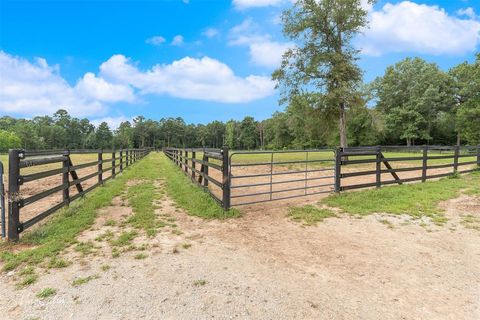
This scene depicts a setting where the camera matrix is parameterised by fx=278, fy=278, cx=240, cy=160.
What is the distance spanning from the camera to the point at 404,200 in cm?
691

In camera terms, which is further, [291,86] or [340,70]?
[291,86]

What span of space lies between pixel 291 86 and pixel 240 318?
20638 mm

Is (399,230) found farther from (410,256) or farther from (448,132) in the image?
(448,132)

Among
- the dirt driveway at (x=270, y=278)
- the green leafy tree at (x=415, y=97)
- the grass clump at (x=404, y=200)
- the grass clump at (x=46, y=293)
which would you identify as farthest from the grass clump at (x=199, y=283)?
the green leafy tree at (x=415, y=97)

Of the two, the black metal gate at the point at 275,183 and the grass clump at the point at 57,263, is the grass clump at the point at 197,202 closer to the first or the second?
the black metal gate at the point at 275,183

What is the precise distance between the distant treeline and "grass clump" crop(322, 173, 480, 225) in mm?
13064

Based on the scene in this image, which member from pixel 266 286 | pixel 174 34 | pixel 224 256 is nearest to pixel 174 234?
pixel 224 256

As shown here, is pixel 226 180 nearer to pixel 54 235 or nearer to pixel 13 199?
pixel 54 235

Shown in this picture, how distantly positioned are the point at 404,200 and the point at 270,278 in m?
5.33

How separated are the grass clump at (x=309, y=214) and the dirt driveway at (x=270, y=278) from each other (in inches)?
22.9

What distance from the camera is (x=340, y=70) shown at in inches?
769

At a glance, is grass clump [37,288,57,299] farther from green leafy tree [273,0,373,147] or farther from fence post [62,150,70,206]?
green leafy tree [273,0,373,147]

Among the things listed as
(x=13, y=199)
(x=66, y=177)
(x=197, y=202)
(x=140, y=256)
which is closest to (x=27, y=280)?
(x=140, y=256)

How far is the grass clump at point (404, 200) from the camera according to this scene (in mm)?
6052
